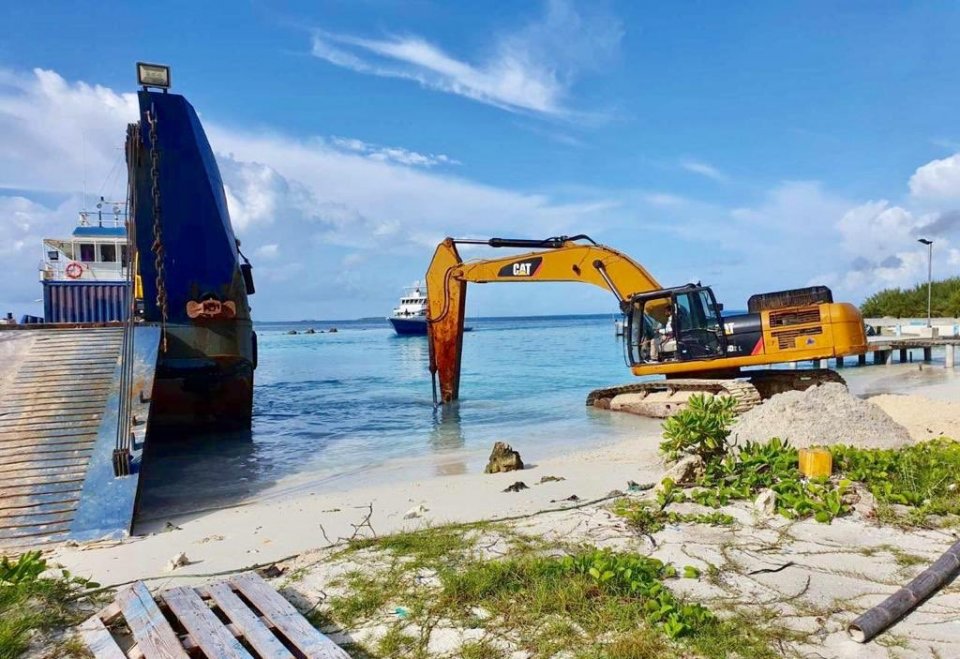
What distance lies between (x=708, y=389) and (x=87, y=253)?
→ 14.2m

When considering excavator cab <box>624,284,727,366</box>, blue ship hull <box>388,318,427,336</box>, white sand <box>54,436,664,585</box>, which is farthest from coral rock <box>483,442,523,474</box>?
blue ship hull <box>388,318,427,336</box>

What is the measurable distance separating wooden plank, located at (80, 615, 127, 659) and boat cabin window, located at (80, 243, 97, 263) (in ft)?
45.9

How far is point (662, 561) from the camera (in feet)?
15.0

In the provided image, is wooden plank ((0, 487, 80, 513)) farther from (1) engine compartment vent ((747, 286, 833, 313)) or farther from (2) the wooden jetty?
(2) the wooden jetty

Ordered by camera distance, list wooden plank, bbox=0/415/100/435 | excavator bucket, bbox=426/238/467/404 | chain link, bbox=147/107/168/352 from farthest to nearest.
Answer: excavator bucket, bbox=426/238/467/404
chain link, bbox=147/107/168/352
wooden plank, bbox=0/415/100/435

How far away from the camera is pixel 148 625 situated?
11.7 ft

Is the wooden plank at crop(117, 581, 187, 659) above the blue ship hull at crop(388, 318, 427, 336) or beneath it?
beneath

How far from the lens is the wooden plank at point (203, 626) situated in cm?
331

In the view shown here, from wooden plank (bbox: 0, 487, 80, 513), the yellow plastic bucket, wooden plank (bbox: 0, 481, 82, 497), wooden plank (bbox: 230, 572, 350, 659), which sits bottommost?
wooden plank (bbox: 230, 572, 350, 659)

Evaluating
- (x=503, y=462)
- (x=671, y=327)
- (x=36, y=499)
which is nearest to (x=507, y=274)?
(x=671, y=327)

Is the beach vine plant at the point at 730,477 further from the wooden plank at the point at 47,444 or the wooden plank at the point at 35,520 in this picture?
the wooden plank at the point at 47,444

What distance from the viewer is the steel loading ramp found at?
6000mm

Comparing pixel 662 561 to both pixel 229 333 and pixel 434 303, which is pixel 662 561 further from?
pixel 434 303

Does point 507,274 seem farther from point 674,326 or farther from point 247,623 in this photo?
point 247,623
